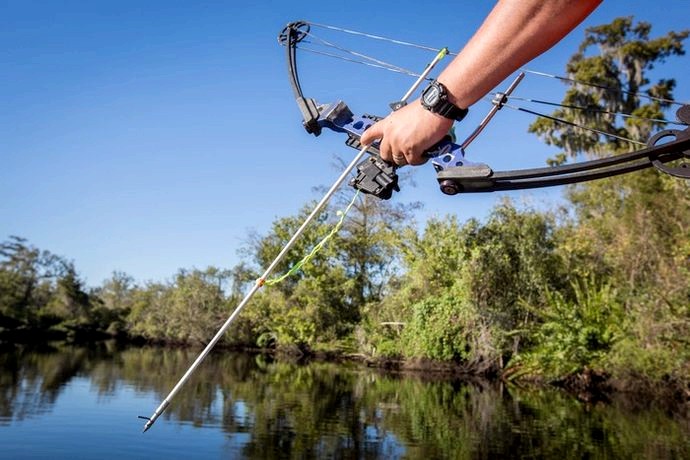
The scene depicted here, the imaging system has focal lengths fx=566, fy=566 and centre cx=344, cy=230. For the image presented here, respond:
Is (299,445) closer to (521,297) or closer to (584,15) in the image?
(584,15)

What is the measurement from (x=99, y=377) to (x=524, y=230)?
54.6ft

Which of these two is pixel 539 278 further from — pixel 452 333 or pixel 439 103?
pixel 439 103

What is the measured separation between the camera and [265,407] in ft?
43.3

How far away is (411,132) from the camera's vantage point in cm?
196

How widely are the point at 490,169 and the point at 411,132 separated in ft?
1.12

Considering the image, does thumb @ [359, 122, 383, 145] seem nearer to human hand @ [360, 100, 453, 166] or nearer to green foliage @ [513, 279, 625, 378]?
human hand @ [360, 100, 453, 166]

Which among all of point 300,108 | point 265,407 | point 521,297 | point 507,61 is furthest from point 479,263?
point 507,61

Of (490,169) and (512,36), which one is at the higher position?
(512,36)

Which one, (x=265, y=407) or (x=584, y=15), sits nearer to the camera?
(x=584, y=15)

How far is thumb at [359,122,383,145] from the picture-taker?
7.16ft

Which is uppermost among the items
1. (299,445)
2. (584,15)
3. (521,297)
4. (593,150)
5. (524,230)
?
(593,150)

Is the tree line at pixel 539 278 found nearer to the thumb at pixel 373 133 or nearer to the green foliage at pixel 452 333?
the green foliage at pixel 452 333

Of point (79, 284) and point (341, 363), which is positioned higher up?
point (79, 284)

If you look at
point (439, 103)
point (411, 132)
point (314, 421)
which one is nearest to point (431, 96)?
point (439, 103)
